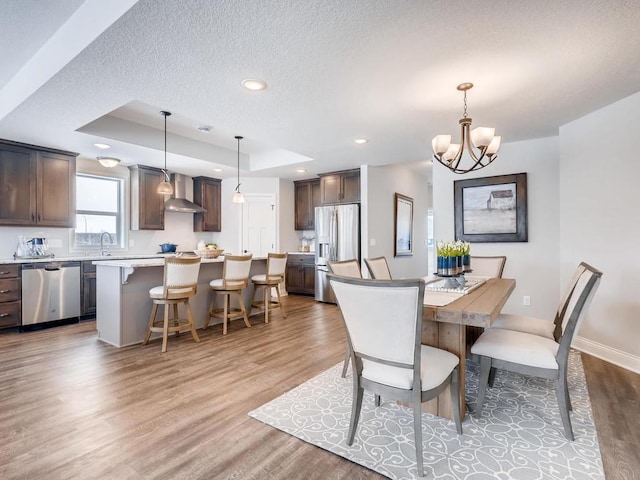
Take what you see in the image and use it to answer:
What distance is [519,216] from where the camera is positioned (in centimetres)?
410

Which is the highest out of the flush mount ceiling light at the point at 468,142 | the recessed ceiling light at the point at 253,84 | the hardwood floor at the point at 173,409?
the recessed ceiling light at the point at 253,84

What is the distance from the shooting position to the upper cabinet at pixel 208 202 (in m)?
6.52

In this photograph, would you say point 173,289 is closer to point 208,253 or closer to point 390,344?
point 208,253

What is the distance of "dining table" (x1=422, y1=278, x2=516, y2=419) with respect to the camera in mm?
1688

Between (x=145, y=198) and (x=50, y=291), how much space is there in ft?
6.63

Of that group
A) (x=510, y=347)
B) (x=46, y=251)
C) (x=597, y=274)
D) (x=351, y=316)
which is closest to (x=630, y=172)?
(x=597, y=274)

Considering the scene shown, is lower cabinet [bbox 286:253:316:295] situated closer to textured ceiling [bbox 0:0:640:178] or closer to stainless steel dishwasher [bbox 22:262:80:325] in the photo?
textured ceiling [bbox 0:0:640:178]

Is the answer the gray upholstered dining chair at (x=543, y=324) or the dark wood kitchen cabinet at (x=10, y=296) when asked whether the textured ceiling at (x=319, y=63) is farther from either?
the dark wood kitchen cabinet at (x=10, y=296)

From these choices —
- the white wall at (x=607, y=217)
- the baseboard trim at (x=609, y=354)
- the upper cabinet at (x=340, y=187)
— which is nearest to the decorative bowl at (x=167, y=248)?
the upper cabinet at (x=340, y=187)

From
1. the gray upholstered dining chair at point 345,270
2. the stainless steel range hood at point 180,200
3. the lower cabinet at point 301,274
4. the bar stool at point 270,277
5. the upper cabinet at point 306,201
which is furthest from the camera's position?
the upper cabinet at point 306,201

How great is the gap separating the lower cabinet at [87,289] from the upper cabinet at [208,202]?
223 centimetres

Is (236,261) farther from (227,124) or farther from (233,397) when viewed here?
(233,397)

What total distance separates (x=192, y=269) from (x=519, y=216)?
403cm

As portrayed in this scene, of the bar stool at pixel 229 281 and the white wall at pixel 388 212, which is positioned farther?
the white wall at pixel 388 212
